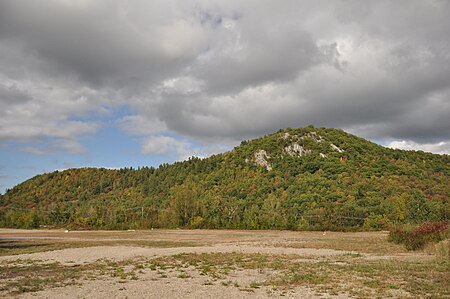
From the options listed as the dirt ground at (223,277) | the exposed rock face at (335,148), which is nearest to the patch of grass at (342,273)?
the dirt ground at (223,277)

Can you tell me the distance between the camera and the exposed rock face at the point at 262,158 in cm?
8302

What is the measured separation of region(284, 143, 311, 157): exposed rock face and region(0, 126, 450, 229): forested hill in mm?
224

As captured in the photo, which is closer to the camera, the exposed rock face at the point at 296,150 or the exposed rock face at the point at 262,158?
the exposed rock face at the point at 262,158

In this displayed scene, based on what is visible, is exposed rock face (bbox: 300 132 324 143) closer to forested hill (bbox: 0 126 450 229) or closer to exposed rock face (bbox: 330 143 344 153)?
forested hill (bbox: 0 126 450 229)

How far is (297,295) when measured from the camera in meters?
10.9

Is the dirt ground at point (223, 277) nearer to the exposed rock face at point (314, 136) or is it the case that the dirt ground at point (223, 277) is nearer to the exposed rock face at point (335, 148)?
the exposed rock face at point (335, 148)

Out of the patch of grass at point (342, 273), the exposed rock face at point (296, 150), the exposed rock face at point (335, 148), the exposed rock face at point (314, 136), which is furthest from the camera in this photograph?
the exposed rock face at point (314, 136)

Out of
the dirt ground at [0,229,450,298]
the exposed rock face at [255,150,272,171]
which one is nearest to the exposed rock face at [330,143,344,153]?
the exposed rock face at [255,150,272,171]

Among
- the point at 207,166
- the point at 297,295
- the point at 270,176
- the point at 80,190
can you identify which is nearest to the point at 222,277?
the point at 297,295

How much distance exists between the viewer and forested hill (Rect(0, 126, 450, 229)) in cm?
5675

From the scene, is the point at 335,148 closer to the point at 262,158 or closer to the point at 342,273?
the point at 262,158

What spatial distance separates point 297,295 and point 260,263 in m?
7.01

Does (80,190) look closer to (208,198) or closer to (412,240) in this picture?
(208,198)

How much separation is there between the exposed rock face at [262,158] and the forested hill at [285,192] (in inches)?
8.2
